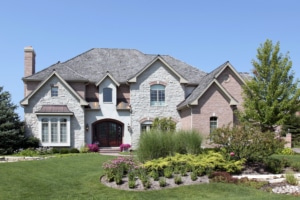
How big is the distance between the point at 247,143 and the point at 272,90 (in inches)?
366

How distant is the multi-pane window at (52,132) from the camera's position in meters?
29.8

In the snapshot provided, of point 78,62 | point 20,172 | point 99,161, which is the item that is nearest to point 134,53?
point 78,62

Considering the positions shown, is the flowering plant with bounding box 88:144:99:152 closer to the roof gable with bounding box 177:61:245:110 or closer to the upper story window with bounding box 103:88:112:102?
the upper story window with bounding box 103:88:112:102

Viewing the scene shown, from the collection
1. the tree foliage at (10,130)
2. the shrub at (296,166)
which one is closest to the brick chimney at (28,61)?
the tree foliage at (10,130)

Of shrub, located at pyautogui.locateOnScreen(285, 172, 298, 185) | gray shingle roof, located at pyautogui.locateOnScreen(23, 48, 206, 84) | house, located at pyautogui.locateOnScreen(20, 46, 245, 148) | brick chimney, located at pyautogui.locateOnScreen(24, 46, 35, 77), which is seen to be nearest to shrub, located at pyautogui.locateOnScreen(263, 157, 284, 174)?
shrub, located at pyautogui.locateOnScreen(285, 172, 298, 185)

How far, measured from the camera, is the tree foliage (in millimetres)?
28194

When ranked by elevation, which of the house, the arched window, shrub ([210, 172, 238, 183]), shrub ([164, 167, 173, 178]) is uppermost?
the house

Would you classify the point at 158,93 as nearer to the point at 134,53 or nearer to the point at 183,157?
the point at 134,53

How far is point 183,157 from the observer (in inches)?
612

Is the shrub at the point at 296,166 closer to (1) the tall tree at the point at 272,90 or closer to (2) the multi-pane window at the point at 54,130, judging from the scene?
(1) the tall tree at the point at 272,90

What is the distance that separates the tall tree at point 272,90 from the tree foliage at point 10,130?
16.8 m

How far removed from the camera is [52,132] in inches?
1178

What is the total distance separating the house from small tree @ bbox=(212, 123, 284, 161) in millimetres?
11545

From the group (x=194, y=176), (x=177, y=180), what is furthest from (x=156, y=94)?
(x=177, y=180)
